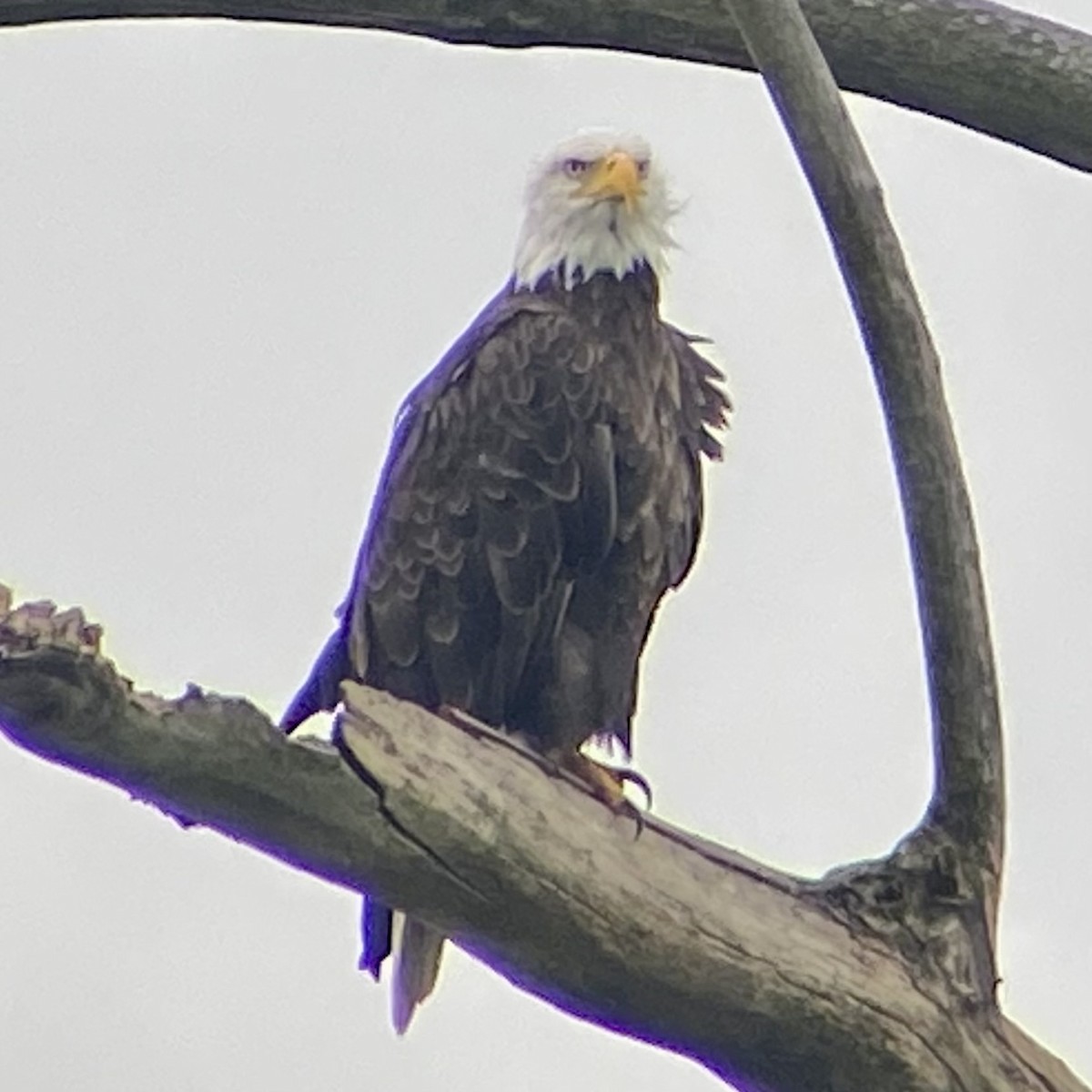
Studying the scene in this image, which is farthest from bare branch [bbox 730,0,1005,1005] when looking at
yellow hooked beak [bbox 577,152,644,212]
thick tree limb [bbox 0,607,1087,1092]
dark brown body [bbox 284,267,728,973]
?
yellow hooked beak [bbox 577,152,644,212]

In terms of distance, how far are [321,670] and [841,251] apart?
2.09m

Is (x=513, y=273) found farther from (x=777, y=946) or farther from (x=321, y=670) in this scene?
(x=777, y=946)

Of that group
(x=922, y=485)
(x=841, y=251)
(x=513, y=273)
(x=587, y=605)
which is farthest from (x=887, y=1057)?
(x=513, y=273)

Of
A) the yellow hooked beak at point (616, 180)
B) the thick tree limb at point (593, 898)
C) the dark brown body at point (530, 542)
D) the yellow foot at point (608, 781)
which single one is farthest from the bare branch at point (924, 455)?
the yellow hooked beak at point (616, 180)

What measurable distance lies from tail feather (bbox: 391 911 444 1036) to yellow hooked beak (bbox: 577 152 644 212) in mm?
1895

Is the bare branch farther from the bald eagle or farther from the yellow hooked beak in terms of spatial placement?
the yellow hooked beak

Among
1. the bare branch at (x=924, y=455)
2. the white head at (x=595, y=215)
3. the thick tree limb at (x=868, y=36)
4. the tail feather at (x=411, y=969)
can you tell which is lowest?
the tail feather at (x=411, y=969)

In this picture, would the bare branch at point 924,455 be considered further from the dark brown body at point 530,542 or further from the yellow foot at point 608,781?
the dark brown body at point 530,542

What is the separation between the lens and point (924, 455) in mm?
3816

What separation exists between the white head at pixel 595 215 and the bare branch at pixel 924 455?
6.66 ft

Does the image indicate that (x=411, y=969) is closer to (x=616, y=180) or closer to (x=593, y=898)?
(x=593, y=898)

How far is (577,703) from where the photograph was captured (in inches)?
210

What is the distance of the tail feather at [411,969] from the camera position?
16.9 feet

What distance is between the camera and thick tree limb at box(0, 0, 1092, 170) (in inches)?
173
